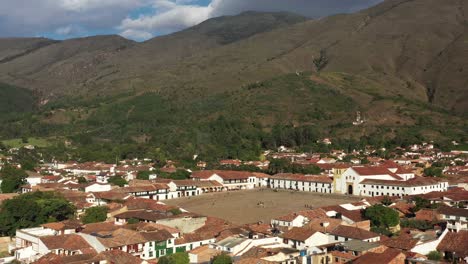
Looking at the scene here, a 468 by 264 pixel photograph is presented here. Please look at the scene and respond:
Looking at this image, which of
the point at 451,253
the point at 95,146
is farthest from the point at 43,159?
the point at 451,253

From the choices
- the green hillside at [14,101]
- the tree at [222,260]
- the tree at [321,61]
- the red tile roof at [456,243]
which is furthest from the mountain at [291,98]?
the tree at [222,260]

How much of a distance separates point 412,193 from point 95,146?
182 feet

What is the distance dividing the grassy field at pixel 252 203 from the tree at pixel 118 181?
6.50 m

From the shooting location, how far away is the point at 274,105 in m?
110

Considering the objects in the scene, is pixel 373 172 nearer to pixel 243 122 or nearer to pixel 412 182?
pixel 412 182

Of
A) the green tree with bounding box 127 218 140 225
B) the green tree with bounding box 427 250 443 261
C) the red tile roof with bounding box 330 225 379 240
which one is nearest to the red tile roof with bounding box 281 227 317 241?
the red tile roof with bounding box 330 225 379 240

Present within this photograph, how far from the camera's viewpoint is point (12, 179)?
53281 mm

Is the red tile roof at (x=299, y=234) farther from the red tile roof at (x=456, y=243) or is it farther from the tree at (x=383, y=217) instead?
the red tile roof at (x=456, y=243)

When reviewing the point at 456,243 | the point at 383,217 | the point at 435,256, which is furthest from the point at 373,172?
the point at 435,256

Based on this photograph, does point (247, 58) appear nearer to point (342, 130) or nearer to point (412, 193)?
point (342, 130)

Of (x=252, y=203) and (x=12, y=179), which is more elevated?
(x=12, y=179)

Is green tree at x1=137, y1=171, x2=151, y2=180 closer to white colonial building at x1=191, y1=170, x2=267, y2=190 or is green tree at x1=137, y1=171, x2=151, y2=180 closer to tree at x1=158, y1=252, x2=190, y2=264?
white colonial building at x1=191, y1=170, x2=267, y2=190

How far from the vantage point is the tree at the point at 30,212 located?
114 feet

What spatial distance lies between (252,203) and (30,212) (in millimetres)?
18509
